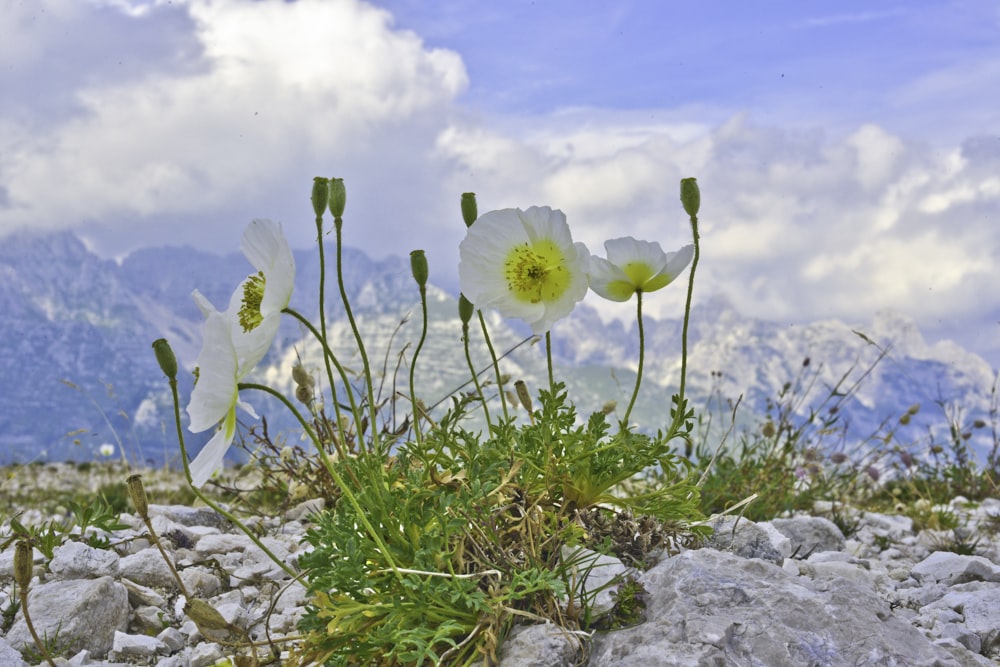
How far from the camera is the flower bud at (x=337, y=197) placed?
6.82ft

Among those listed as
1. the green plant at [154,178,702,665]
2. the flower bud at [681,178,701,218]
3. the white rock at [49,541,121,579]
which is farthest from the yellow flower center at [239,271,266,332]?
the white rock at [49,541,121,579]

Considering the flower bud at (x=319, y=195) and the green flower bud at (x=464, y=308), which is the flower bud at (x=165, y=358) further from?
the green flower bud at (x=464, y=308)

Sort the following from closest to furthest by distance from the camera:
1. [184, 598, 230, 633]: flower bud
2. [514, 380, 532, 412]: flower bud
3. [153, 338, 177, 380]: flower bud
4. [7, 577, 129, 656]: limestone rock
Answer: [153, 338, 177, 380]: flower bud < [184, 598, 230, 633]: flower bud < [514, 380, 532, 412]: flower bud < [7, 577, 129, 656]: limestone rock

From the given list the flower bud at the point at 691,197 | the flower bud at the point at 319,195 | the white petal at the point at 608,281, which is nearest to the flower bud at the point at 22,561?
the flower bud at the point at 319,195

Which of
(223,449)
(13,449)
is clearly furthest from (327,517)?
(13,449)

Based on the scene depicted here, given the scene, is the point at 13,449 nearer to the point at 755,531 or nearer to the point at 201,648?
the point at 201,648

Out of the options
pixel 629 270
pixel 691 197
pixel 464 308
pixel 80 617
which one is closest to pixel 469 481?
pixel 464 308

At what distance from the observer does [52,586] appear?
10.4 feet

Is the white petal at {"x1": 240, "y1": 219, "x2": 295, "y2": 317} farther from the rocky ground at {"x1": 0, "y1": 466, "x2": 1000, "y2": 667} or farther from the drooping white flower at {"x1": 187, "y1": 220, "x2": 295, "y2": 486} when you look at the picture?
the rocky ground at {"x1": 0, "y1": 466, "x2": 1000, "y2": 667}

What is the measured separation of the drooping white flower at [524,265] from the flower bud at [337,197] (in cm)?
36

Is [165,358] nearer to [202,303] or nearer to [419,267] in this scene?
[202,303]

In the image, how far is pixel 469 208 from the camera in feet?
7.91

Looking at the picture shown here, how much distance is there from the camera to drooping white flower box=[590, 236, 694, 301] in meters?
2.36

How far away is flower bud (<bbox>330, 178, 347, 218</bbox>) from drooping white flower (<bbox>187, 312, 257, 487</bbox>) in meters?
0.37
